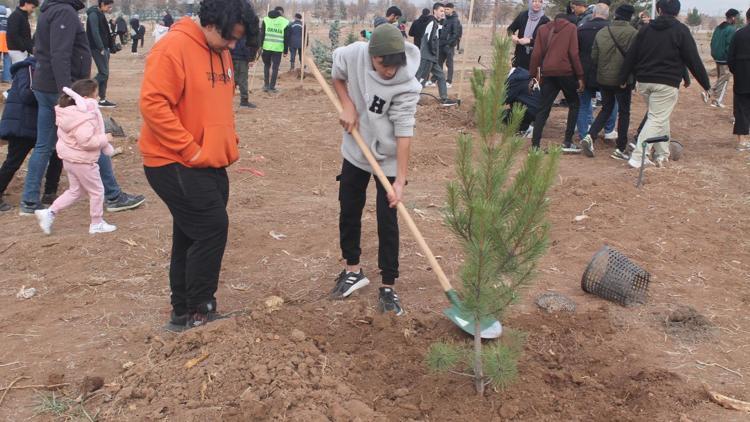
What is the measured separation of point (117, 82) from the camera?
15.5m

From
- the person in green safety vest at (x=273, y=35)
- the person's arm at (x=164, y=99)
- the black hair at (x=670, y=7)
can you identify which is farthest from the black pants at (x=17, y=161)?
the person in green safety vest at (x=273, y=35)

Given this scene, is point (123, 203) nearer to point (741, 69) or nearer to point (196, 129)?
point (196, 129)

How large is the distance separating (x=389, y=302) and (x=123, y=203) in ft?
10.2

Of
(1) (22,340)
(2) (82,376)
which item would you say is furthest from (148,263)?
(2) (82,376)

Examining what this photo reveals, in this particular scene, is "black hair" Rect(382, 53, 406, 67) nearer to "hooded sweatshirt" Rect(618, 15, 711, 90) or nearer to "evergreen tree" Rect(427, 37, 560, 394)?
"evergreen tree" Rect(427, 37, 560, 394)

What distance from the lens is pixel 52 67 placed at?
206 inches

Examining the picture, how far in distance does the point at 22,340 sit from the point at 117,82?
43.5 ft

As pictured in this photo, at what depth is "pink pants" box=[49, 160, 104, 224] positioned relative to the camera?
500cm

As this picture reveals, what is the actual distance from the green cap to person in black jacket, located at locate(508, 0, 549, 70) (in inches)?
235

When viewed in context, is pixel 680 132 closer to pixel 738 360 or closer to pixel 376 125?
pixel 738 360

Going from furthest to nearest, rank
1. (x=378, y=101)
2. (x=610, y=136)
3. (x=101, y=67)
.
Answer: (x=101, y=67)
(x=610, y=136)
(x=378, y=101)

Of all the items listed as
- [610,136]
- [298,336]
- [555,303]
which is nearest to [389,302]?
[298,336]

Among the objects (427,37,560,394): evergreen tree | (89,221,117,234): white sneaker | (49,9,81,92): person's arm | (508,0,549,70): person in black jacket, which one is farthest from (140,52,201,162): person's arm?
(508,0,549,70): person in black jacket

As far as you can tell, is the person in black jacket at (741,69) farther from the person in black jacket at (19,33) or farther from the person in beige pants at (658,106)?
the person in black jacket at (19,33)
